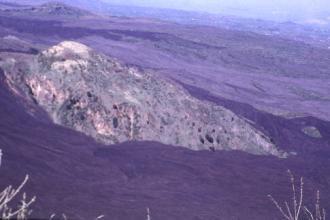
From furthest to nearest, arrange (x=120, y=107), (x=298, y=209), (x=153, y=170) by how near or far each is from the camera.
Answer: (x=120, y=107) < (x=153, y=170) < (x=298, y=209)

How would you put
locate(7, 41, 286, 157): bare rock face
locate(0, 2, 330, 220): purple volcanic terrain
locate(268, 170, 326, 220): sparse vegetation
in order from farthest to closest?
locate(7, 41, 286, 157): bare rock face, locate(0, 2, 330, 220): purple volcanic terrain, locate(268, 170, 326, 220): sparse vegetation

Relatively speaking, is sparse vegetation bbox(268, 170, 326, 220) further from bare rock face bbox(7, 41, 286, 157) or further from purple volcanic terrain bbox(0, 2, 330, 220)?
bare rock face bbox(7, 41, 286, 157)

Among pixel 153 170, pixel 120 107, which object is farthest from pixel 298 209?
pixel 120 107

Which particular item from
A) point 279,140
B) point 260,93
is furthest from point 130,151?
point 260,93

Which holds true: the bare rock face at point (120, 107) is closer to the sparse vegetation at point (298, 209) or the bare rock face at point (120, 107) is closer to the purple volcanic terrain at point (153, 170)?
the purple volcanic terrain at point (153, 170)

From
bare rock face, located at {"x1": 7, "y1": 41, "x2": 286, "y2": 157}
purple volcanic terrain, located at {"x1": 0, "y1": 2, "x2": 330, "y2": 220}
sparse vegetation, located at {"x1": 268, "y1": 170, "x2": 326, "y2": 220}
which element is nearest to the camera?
sparse vegetation, located at {"x1": 268, "y1": 170, "x2": 326, "y2": 220}

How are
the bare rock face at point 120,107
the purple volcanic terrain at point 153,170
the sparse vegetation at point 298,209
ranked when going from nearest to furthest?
the sparse vegetation at point 298,209, the purple volcanic terrain at point 153,170, the bare rock face at point 120,107

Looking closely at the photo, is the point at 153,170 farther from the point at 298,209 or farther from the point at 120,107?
the point at 298,209

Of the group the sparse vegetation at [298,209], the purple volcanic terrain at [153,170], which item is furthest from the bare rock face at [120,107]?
the sparse vegetation at [298,209]

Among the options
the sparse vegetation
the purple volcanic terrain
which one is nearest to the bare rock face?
the purple volcanic terrain

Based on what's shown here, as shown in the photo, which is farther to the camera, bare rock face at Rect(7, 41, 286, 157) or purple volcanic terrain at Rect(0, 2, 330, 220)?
bare rock face at Rect(7, 41, 286, 157)
